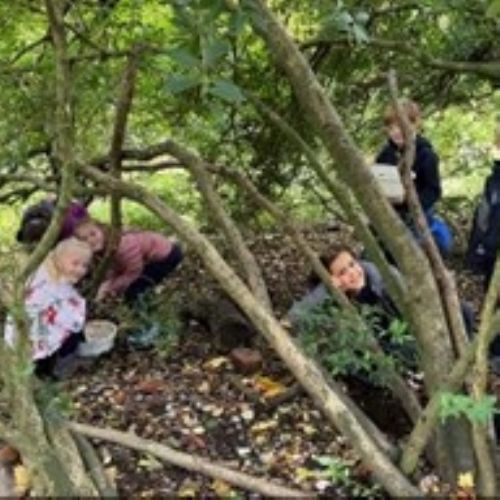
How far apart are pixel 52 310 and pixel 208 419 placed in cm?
91

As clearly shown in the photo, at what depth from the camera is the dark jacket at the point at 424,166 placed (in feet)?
18.1

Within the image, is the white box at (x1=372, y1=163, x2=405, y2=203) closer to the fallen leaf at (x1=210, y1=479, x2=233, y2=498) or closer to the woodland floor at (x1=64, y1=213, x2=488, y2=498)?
the woodland floor at (x1=64, y1=213, x2=488, y2=498)

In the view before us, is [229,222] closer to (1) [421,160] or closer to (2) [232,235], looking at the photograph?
(2) [232,235]

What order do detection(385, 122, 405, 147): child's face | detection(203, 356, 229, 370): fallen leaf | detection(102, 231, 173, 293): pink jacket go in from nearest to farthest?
detection(203, 356, 229, 370): fallen leaf
detection(102, 231, 173, 293): pink jacket
detection(385, 122, 405, 147): child's face

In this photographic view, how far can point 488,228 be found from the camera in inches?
229

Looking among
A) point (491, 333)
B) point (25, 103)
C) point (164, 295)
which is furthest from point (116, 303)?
point (491, 333)

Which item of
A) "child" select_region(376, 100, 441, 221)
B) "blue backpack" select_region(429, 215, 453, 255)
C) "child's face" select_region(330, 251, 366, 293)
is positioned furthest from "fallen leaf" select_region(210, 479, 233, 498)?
"blue backpack" select_region(429, 215, 453, 255)

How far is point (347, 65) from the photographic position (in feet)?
18.9

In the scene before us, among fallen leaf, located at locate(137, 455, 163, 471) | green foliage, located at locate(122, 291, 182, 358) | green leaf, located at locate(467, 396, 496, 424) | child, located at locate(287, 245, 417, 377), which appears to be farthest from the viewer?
green foliage, located at locate(122, 291, 182, 358)

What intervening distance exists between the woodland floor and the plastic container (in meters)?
0.07

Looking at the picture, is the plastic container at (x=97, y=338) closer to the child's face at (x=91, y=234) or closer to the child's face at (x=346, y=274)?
A: the child's face at (x=91, y=234)

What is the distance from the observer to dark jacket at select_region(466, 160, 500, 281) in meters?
5.71

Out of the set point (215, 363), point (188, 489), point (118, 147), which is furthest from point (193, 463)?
point (118, 147)

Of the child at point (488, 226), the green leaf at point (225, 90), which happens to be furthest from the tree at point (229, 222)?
the child at point (488, 226)
